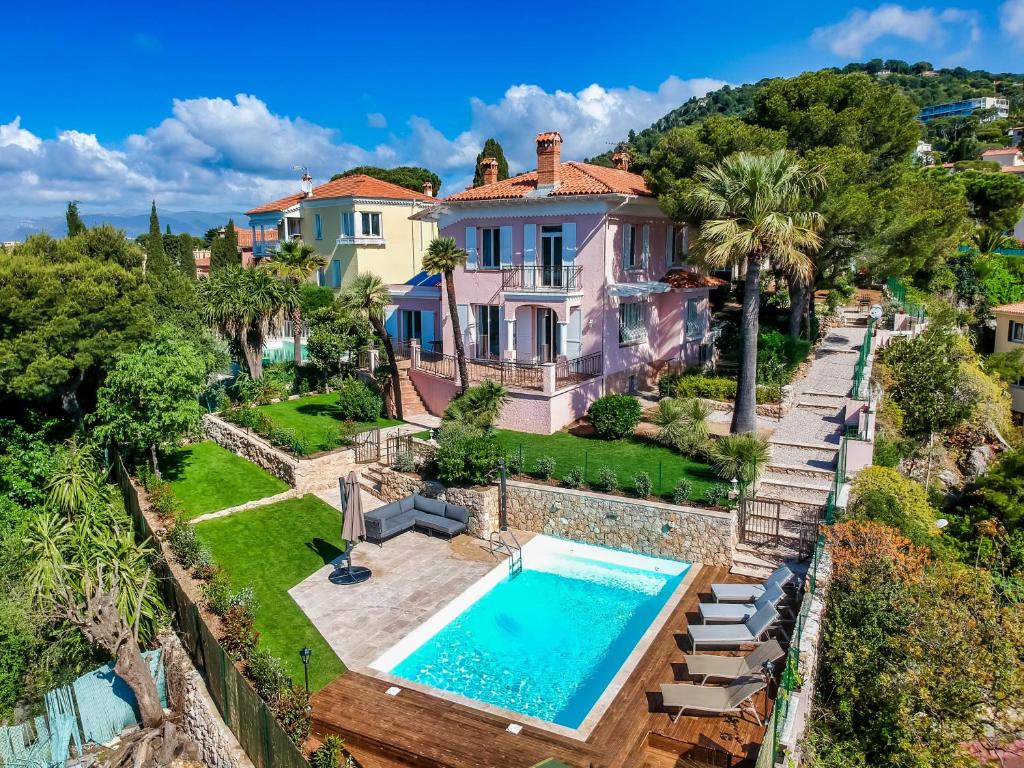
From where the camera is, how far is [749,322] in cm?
2158

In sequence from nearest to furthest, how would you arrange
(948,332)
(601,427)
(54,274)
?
(54,274) → (601,427) → (948,332)

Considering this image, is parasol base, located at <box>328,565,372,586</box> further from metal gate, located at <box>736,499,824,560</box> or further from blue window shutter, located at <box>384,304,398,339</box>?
blue window shutter, located at <box>384,304,398,339</box>

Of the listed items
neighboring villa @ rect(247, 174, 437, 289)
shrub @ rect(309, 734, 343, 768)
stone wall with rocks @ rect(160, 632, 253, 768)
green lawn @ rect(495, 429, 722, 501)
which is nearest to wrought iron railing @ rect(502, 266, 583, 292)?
green lawn @ rect(495, 429, 722, 501)

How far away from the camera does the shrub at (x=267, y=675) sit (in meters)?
11.9

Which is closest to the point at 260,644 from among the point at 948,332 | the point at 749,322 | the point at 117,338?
the point at 117,338

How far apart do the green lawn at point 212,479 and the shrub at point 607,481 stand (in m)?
10.4

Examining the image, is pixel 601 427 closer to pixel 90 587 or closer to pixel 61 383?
pixel 90 587

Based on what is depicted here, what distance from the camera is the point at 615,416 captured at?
74.4 ft

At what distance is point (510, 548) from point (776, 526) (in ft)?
22.9

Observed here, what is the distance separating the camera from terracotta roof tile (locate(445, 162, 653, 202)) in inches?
1000

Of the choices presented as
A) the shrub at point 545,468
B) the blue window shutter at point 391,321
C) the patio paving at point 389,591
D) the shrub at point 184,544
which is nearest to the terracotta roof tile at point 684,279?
the shrub at point 545,468

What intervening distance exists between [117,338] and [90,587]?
388 inches

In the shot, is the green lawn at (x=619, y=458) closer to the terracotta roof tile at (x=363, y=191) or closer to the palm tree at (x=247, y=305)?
the palm tree at (x=247, y=305)

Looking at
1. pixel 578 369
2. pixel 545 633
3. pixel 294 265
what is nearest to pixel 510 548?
pixel 545 633
